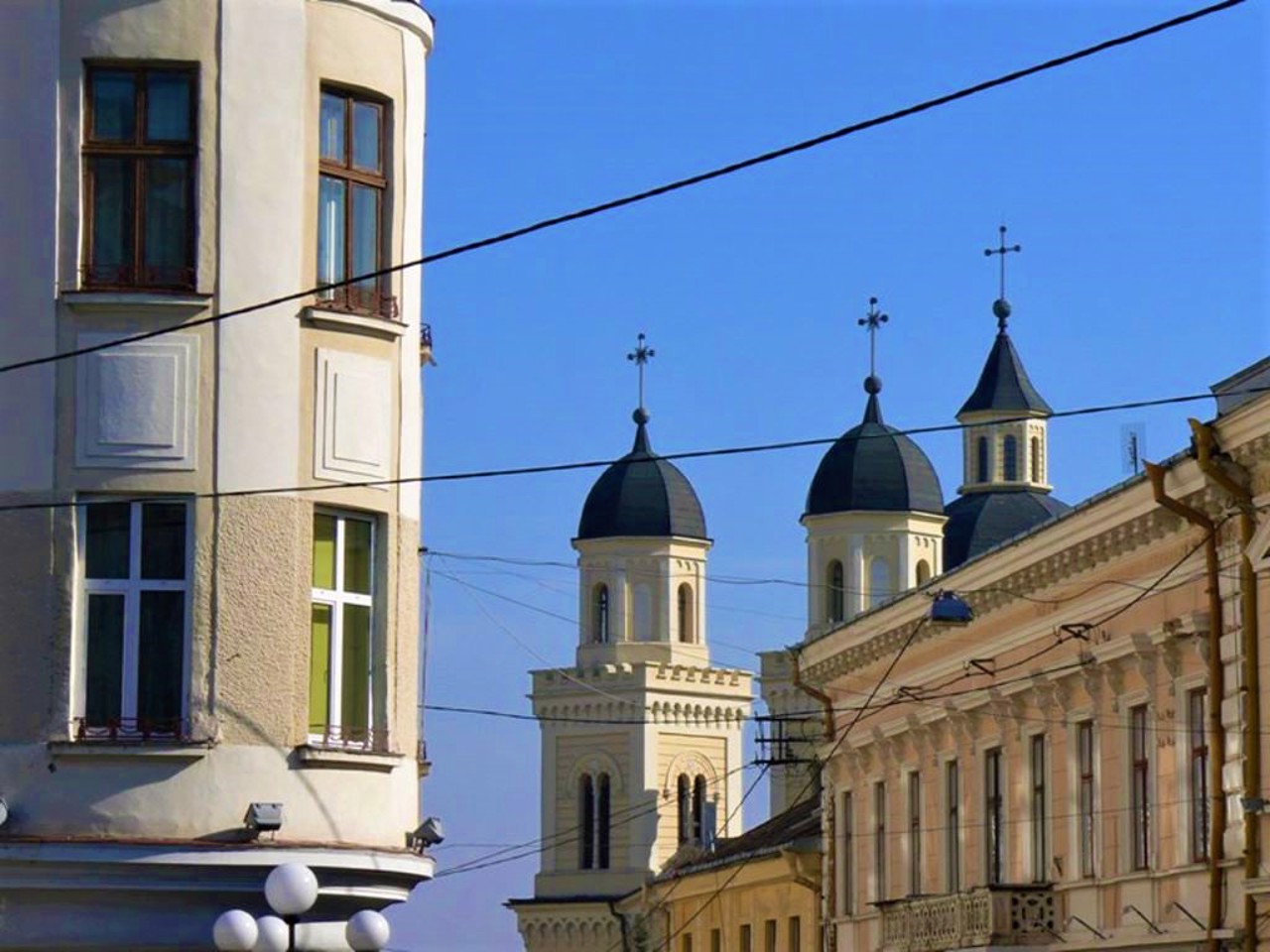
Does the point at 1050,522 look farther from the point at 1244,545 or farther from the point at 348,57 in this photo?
the point at 348,57

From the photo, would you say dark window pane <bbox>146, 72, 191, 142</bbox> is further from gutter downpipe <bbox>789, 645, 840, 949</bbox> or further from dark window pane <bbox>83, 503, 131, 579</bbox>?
gutter downpipe <bbox>789, 645, 840, 949</bbox>

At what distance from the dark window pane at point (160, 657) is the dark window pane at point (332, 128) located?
10.0 feet

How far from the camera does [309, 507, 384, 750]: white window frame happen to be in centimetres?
2081

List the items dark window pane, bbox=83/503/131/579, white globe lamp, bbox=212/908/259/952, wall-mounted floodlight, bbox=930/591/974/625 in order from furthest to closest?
wall-mounted floodlight, bbox=930/591/974/625
dark window pane, bbox=83/503/131/579
white globe lamp, bbox=212/908/259/952

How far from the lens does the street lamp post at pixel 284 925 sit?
1722 centimetres

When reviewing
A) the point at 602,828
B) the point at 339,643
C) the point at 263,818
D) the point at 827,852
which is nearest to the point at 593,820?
the point at 602,828

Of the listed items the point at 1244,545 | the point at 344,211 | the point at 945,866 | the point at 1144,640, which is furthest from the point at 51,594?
the point at 945,866

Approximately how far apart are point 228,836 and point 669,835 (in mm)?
112491

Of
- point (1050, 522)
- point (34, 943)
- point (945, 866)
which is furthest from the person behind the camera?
point (945, 866)

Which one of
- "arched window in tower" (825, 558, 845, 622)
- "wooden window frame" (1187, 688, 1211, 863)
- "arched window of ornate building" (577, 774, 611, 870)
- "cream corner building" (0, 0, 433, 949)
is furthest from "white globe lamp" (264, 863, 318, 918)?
"arched window of ornate building" (577, 774, 611, 870)

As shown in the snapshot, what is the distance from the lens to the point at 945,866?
44.0m

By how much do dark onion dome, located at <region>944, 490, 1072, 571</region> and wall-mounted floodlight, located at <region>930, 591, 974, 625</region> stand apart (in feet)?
238

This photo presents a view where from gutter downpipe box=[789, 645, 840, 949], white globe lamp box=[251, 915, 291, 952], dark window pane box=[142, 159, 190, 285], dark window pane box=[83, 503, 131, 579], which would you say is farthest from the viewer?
gutter downpipe box=[789, 645, 840, 949]

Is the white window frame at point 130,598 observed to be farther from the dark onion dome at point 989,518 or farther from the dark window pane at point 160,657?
the dark onion dome at point 989,518
